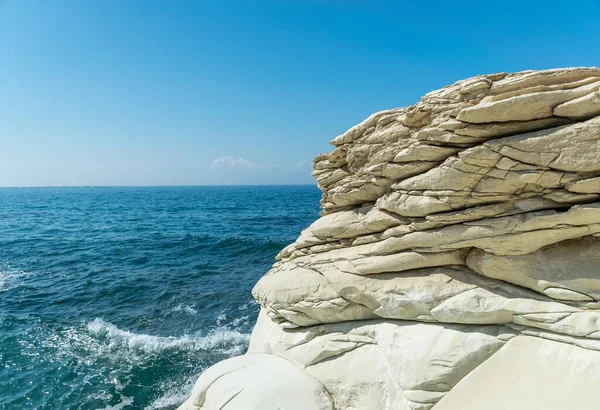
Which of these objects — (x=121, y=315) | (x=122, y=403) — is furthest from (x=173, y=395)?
(x=121, y=315)

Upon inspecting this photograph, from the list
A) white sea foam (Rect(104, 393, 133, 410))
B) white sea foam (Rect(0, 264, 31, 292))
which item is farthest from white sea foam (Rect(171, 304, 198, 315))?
white sea foam (Rect(0, 264, 31, 292))

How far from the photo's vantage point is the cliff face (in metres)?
8.30

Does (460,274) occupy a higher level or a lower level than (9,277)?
higher

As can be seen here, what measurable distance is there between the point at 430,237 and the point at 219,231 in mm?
41930

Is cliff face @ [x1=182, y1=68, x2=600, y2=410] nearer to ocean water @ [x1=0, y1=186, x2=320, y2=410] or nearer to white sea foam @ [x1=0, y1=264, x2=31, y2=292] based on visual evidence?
ocean water @ [x1=0, y1=186, x2=320, y2=410]

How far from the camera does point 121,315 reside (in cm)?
2122

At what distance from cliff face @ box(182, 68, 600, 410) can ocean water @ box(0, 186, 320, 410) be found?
567 cm

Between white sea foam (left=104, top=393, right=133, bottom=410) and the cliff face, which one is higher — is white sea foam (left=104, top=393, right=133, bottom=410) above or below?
below

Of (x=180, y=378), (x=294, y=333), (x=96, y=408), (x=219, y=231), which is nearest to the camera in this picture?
(x=294, y=333)

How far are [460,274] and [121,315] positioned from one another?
2108 centimetres

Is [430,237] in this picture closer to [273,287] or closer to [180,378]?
[273,287]

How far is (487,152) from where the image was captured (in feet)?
29.7

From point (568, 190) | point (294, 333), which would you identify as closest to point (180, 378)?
point (294, 333)

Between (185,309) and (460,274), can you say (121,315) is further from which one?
(460,274)
